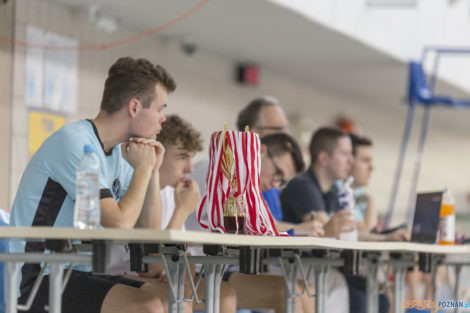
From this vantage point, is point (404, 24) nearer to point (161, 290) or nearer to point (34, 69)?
A: point (34, 69)

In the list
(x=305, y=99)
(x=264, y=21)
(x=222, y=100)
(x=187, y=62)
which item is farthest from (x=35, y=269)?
(x=305, y=99)

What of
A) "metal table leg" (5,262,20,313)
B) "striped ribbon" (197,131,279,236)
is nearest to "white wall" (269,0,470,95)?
"striped ribbon" (197,131,279,236)

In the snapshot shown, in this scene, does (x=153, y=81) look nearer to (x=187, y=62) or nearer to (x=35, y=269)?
(x=35, y=269)

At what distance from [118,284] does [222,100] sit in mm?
4789

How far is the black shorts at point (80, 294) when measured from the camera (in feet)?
8.22

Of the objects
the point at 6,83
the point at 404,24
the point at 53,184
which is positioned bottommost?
the point at 53,184

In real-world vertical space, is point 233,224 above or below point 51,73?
below

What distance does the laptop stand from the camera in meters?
3.69

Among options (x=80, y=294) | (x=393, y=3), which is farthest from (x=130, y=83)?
(x=393, y=3)

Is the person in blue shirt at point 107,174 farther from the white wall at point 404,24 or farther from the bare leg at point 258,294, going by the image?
the white wall at point 404,24

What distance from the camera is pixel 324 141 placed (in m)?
4.55

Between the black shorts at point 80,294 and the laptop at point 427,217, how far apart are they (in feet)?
5.41

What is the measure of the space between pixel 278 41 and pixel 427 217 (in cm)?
323

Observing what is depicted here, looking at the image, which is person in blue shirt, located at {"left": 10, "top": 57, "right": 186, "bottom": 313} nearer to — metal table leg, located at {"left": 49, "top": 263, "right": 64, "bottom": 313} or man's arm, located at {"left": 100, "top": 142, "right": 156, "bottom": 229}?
man's arm, located at {"left": 100, "top": 142, "right": 156, "bottom": 229}
